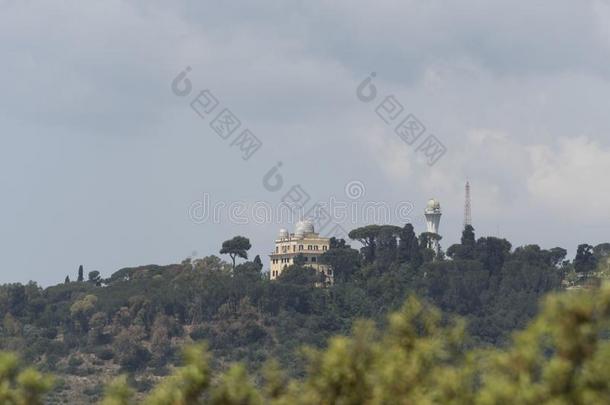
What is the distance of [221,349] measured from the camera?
185m

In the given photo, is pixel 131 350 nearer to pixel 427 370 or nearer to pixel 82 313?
pixel 82 313

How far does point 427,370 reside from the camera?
35.7 metres

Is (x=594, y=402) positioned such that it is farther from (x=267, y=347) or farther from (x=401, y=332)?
(x=267, y=347)

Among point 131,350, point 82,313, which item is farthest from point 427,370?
point 82,313

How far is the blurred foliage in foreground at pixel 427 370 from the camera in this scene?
32.3m

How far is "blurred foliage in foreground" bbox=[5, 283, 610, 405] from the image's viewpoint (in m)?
32.3

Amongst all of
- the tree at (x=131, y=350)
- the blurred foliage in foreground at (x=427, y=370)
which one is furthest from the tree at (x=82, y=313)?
the blurred foliage in foreground at (x=427, y=370)

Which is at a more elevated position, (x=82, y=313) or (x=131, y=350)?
(x=82, y=313)

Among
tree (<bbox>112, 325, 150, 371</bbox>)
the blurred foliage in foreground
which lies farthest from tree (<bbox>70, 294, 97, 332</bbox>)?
the blurred foliage in foreground

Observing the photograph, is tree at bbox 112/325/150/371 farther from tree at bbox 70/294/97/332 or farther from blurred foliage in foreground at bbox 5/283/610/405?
blurred foliage in foreground at bbox 5/283/610/405

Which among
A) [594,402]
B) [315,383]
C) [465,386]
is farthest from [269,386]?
[594,402]

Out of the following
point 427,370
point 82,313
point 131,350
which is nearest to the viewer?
point 427,370

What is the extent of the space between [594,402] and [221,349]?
155 metres

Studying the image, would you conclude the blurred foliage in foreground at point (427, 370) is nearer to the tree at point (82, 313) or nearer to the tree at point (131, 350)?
the tree at point (131, 350)
